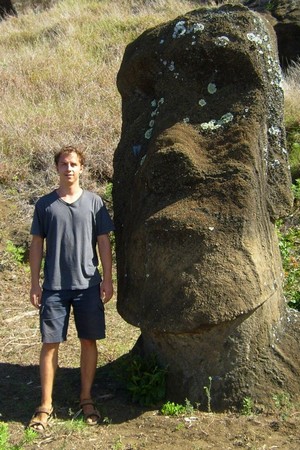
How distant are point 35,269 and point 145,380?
0.87 meters

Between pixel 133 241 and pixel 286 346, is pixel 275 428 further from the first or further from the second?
pixel 133 241

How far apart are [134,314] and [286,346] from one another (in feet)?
2.78

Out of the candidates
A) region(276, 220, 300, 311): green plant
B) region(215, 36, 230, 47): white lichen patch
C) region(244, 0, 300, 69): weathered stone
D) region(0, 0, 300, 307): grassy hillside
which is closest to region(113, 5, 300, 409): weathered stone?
region(215, 36, 230, 47): white lichen patch

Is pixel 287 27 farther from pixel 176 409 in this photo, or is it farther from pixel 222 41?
pixel 176 409

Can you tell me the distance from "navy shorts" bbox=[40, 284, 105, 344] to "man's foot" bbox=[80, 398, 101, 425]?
365 mm

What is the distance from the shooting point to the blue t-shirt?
404 centimetres

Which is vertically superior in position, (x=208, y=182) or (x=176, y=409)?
(x=208, y=182)

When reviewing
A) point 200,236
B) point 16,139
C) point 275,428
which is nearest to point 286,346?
point 275,428

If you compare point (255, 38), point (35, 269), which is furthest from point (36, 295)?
point (255, 38)

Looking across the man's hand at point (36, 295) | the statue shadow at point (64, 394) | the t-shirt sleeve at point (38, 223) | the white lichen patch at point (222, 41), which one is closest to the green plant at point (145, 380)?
the statue shadow at point (64, 394)

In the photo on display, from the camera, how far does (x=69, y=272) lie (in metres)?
4.04

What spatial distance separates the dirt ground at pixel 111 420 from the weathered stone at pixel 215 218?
0.18 m

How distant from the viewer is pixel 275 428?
377 centimetres

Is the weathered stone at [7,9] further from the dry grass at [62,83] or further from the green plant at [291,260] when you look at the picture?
the green plant at [291,260]
